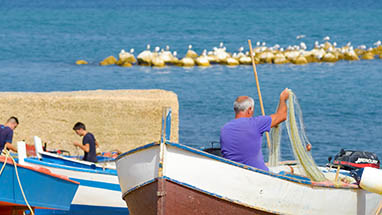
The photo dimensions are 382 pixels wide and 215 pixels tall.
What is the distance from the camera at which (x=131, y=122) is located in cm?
1775

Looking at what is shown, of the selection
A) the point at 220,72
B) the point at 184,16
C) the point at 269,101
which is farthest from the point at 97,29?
the point at 269,101

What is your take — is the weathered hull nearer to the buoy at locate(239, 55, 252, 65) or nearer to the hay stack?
the hay stack

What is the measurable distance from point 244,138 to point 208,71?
37000 millimetres

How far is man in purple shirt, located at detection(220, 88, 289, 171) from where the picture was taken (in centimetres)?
945

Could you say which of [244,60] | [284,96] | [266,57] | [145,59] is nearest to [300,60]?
[266,57]

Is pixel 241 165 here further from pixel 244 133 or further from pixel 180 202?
pixel 180 202

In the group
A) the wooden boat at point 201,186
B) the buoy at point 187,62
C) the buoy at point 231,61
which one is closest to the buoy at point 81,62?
the buoy at point 187,62

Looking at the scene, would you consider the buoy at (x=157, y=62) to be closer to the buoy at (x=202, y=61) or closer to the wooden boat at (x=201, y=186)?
the buoy at (x=202, y=61)

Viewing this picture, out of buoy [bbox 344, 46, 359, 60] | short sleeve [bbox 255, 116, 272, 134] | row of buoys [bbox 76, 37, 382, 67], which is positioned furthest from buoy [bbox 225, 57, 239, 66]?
short sleeve [bbox 255, 116, 272, 134]

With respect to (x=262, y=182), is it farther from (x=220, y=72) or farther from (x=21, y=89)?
(x=220, y=72)

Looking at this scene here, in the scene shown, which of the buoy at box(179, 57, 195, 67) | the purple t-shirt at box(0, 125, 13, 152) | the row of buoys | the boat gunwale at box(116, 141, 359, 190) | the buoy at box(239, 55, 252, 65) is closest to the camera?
the boat gunwale at box(116, 141, 359, 190)

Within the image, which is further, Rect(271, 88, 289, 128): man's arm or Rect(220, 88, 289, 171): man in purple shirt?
Rect(271, 88, 289, 128): man's arm

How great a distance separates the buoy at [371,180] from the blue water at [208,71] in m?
12.1

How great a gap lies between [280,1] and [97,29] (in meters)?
80.9
